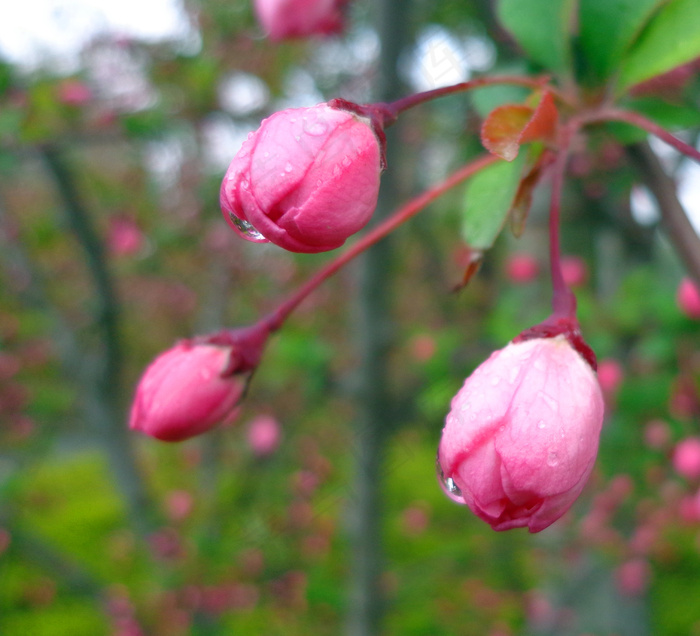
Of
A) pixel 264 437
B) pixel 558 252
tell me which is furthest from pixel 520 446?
pixel 264 437

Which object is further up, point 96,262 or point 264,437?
point 96,262

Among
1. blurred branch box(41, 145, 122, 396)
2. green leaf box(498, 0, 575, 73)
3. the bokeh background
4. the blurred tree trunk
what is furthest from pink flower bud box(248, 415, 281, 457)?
green leaf box(498, 0, 575, 73)

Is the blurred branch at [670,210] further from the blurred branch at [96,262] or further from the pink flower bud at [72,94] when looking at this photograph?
the blurred branch at [96,262]

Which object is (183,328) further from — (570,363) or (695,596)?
(570,363)

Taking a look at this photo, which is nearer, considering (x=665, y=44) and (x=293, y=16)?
(x=665, y=44)

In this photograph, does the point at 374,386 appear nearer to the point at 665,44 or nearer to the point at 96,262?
the point at 96,262

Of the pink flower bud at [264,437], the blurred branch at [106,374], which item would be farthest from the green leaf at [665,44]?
the pink flower bud at [264,437]
